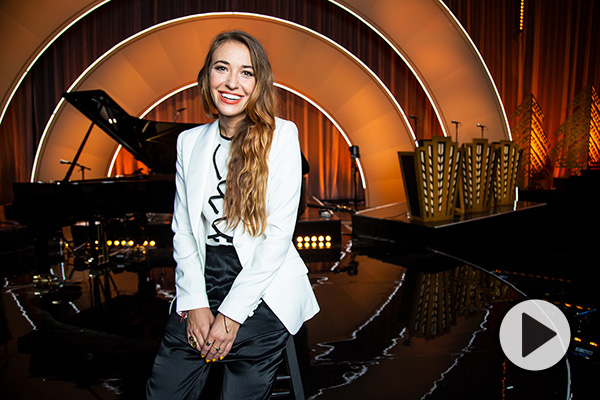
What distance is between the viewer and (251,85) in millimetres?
1328

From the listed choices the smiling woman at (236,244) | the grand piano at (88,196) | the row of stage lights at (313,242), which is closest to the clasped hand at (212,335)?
the smiling woman at (236,244)

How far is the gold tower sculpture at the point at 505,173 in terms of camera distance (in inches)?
225

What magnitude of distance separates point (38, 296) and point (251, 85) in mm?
3006

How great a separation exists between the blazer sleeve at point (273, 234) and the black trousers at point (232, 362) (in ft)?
0.24

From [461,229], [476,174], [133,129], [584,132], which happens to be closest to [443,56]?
[584,132]

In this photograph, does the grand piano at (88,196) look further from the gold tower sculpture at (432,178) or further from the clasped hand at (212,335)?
the gold tower sculpture at (432,178)

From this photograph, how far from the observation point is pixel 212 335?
117 centimetres

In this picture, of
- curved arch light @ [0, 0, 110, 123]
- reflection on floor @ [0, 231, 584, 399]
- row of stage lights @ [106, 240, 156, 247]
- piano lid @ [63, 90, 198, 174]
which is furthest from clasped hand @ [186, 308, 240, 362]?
curved arch light @ [0, 0, 110, 123]

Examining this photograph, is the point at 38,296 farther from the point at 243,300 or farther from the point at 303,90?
the point at 303,90

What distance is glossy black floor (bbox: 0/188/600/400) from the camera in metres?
1.95

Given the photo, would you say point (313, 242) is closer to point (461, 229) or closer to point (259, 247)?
point (461, 229)

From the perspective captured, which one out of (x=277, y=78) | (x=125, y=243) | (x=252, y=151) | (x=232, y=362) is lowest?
(x=125, y=243)

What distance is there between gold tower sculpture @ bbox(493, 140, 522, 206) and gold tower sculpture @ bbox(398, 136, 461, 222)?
1238 mm

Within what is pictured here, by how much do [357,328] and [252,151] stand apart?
1731mm
